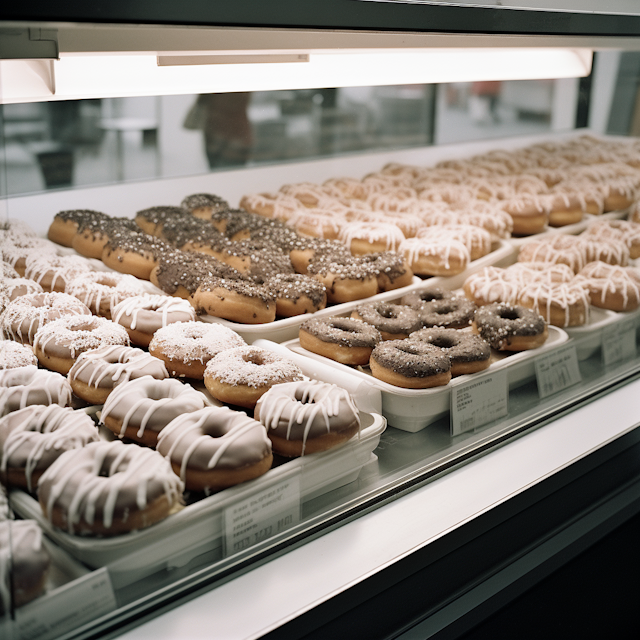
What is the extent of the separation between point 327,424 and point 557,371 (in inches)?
30.9

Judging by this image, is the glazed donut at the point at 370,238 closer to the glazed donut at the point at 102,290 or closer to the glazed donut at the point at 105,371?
the glazed donut at the point at 102,290

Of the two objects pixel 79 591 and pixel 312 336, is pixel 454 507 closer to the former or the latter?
pixel 312 336

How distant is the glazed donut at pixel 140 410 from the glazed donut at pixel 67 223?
109cm

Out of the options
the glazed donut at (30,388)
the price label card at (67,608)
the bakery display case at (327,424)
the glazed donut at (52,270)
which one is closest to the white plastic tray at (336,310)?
the bakery display case at (327,424)

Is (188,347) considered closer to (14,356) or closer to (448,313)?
(14,356)

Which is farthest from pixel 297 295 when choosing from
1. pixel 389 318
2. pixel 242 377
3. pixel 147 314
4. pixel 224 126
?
pixel 224 126

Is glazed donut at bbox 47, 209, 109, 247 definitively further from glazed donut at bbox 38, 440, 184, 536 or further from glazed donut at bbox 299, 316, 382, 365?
glazed donut at bbox 38, 440, 184, 536

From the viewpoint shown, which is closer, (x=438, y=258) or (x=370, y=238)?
(x=438, y=258)

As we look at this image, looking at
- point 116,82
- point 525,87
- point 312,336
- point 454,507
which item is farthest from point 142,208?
point 525,87

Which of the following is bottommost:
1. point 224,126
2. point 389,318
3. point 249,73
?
point 389,318

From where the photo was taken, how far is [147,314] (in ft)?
5.37

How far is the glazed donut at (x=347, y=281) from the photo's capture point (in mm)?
1972

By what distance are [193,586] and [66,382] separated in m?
0.48

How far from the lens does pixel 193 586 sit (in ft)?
3.41
